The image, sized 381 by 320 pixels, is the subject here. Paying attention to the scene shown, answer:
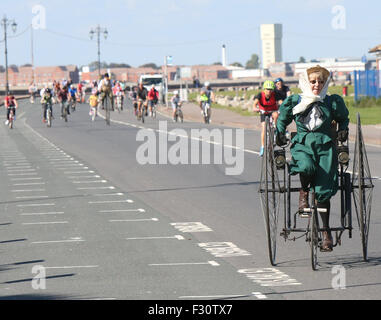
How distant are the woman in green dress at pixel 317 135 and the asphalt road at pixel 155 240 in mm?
690

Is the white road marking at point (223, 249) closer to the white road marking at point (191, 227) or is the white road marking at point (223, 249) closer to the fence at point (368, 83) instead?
the white road marking at point (191, 227)

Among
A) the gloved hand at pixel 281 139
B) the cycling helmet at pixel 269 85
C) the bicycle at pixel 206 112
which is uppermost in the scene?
the cycling helmet at pixel 269 85

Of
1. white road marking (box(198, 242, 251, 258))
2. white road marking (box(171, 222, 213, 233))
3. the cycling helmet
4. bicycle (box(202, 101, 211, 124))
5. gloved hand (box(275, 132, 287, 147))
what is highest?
the cycling helmet

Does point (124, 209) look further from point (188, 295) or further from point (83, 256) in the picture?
point (188, 295)

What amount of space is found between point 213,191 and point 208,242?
5764mm

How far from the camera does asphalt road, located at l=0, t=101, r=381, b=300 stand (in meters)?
8.43

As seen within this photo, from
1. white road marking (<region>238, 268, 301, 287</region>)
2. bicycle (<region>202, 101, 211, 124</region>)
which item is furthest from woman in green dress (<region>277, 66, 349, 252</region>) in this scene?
bicycle (<region>202, 101, 211, 124</region>)

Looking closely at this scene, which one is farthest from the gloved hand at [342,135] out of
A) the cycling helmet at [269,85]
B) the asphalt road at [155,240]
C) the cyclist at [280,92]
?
the cyclist at [280,92]

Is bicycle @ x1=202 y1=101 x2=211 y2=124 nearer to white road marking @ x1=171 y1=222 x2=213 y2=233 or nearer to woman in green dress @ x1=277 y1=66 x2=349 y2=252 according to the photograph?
white road marking @ x1=171 y1=222 x2=213 y2=233

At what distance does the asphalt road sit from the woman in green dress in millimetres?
690

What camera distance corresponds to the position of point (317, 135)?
903 centimetres

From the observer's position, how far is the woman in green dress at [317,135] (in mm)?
8938
